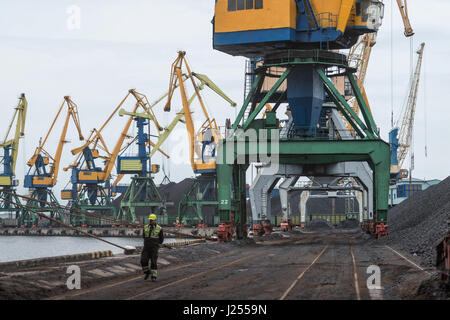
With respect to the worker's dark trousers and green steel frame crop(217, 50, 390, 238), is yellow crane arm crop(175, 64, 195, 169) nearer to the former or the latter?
green steel frame crop(217, 50, 390, 238)

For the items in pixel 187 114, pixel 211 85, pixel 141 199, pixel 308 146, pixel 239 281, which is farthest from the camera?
pixel 141 199

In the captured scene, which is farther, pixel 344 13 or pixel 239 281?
pixel 344 13

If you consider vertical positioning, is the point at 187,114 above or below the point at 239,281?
above

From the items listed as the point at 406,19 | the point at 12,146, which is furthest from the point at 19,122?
the point at 406,19

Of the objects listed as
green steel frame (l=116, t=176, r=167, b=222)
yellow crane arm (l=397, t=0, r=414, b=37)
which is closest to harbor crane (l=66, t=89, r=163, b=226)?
green steel frame (l=116, t=176, r=167, b=222)

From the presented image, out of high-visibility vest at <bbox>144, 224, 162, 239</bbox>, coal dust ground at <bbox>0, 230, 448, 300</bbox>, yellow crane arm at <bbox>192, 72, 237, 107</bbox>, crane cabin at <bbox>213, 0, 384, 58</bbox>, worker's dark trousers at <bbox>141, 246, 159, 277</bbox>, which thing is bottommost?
coal dust ground at <bbox>0, 230, 448, 300</bbox>

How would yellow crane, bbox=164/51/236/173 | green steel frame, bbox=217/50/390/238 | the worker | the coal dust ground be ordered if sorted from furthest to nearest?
yellow crane, bbox=164/51/236/173, green steel frame, bbox=217/50/390/238, the worker, the coal dust ground

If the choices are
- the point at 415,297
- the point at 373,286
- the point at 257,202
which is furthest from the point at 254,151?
the point at 257,202

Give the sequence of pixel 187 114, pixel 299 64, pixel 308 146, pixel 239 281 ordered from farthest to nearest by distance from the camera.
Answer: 1. pixel 187 114
2. pixel 299 64
3. pixel 308 146
4. pixel 239 281

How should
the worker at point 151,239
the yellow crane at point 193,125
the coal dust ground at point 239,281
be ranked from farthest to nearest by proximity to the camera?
1. the yellow crane at point 193,125
2. the worker at point 151,239
3. the coal dust ground at point 239,281

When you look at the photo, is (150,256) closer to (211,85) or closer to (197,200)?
(211,85)

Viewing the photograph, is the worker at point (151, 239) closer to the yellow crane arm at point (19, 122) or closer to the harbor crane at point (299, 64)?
the harbor crane at point (299, 64)

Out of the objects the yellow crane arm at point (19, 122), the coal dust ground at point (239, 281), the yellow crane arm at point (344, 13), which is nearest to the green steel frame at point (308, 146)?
the yellow crane arm at point (344, 13)
